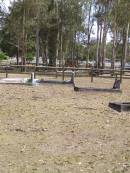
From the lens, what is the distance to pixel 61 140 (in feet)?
30.5

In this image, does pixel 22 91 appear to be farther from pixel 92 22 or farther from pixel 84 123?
pixel 92 22

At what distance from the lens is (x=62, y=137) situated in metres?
9.56

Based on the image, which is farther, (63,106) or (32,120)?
(63,106)

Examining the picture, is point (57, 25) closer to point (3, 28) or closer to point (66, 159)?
point (3, 28)

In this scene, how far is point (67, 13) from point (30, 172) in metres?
45.7

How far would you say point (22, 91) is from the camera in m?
19.9

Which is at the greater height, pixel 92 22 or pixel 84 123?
pixel 92 22

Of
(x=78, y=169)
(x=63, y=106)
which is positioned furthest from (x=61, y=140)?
(x=63, y=106)

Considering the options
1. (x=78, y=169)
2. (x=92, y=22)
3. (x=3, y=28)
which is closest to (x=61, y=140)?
(x=78, y=169)

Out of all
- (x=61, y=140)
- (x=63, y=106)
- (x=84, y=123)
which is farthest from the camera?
(x=63, y=106)

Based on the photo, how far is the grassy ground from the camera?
24.2 feet

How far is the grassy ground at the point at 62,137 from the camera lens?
7.39 m

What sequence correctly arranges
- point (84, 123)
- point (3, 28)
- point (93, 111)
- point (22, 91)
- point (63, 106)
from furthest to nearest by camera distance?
1. point (3, 28)
2. point (22, 91)
3. point (63, 106)
4. point (93, 111)
5. point (84, 123)

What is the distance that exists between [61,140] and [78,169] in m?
2.13
